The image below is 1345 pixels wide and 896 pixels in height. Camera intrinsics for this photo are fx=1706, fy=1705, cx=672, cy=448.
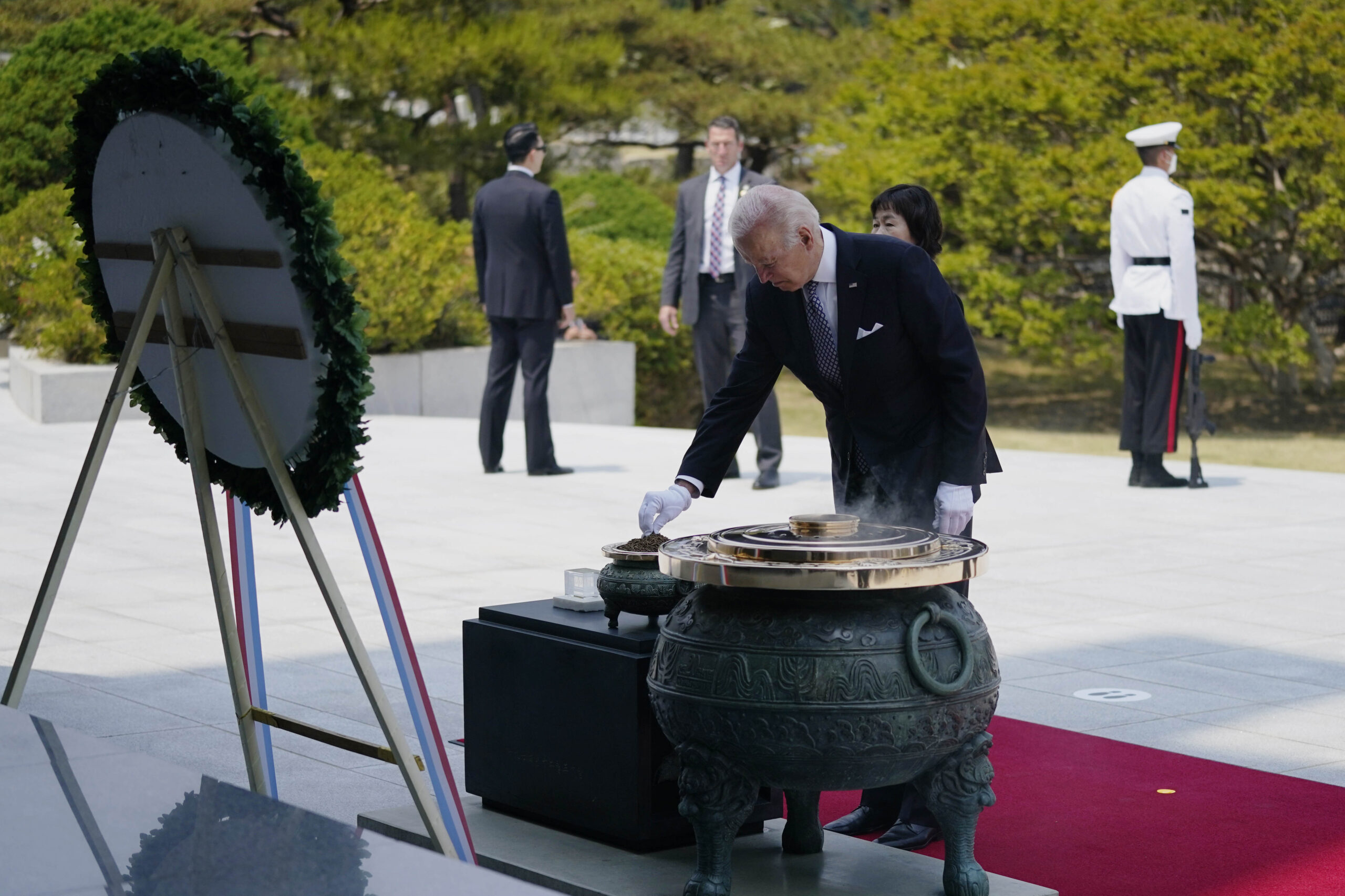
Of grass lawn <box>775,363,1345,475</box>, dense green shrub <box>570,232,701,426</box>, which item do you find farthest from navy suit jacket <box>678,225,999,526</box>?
dense green shrub <box>570,232,701,426</box>

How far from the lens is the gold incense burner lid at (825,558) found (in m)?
3.18

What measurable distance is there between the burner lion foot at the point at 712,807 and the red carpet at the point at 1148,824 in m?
0.66

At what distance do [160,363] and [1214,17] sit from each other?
13973mm

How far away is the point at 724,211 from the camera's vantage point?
9570 millimetres

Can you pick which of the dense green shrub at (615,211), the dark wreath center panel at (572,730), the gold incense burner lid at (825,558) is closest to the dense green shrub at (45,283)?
the dense green shrub at (615,211)

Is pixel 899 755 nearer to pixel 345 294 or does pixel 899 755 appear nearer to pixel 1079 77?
pixel 345 294

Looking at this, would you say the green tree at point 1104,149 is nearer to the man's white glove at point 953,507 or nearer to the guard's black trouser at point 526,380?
the guard's black trouser at point 526,380

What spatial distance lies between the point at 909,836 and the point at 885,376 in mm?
1070

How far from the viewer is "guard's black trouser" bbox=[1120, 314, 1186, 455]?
10156mm

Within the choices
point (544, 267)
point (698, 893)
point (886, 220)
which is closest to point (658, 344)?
point (544, 267)

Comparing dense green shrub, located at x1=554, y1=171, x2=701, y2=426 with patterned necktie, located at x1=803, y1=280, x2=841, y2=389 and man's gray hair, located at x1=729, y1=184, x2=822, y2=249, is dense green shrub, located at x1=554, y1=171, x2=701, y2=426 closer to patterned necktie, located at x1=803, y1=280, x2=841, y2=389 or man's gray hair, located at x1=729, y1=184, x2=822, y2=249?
patterned necktie, located at x1=803, y1=280, x2=841, y2=389

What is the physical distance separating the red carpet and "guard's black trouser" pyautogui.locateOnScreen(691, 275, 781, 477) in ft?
17.1

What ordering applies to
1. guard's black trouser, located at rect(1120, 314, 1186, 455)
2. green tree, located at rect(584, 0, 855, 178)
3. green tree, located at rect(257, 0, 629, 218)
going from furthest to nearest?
green tree, located at rect(584, 0, 855, 178) → green tree, located at rect(257, 0, 629, 218) → guard's black trouser, located at rect(1120, 314, 1186, 455)

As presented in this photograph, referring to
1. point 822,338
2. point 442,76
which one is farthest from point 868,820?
point 442,76
